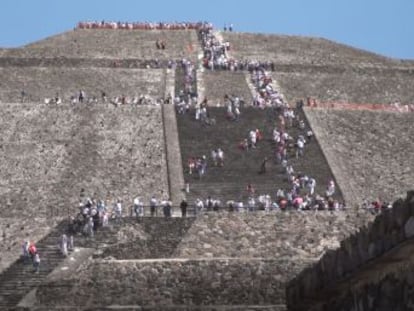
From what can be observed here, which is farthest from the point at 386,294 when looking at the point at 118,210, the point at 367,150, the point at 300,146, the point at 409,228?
the point at 367,150

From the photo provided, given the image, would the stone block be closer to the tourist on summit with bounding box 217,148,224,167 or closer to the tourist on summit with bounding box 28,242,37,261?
the tourist on summit with bounding box 28,242,37,261

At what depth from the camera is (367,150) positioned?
35469 mm

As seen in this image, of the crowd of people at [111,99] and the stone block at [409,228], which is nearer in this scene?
the stone block at [409,228]

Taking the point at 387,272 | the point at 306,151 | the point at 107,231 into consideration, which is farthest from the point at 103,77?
the point at 387,272

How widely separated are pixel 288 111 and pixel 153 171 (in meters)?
8.00

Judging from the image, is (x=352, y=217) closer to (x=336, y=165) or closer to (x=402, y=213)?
(x=336, y=165)

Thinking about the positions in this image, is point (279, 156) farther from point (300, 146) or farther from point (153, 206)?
point (153, 206)

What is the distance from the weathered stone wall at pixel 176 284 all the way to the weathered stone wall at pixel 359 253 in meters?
5.73

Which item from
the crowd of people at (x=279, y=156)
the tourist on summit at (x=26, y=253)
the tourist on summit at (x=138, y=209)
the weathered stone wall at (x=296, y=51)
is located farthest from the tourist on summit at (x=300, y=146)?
the weathered stone wall at (x=296, y=51)

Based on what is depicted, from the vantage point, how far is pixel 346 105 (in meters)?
41.3

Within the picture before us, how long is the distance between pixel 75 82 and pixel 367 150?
48.7ft

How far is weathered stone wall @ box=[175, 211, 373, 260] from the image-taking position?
24.6 metres

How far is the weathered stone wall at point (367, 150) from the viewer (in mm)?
32062

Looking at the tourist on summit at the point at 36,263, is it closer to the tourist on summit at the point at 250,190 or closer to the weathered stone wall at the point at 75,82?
the tourist on summit at the point at 250,190
